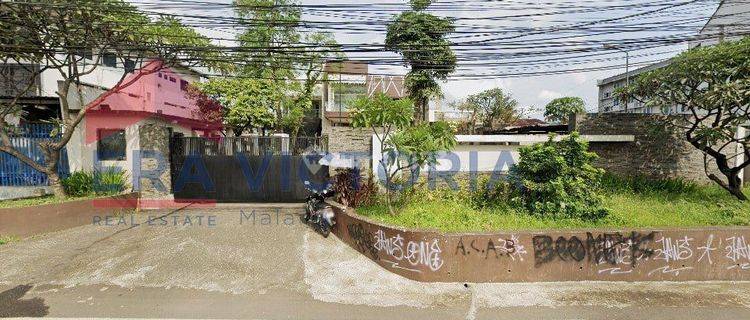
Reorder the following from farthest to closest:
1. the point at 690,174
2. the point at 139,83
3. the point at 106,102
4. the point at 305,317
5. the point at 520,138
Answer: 1. the point at 139,83
2. the point at 106,102
3. the point at 690,174
4. the point at 520,138
5. the point at 305,317

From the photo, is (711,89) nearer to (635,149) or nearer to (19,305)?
(635,149)

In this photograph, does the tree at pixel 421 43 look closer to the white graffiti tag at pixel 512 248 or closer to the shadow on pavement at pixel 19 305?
the white graffiti tag at pixel 512 248

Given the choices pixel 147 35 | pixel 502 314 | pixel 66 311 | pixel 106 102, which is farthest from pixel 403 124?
pixel 106 102

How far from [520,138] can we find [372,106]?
3.55 m

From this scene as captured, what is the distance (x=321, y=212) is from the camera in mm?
6371

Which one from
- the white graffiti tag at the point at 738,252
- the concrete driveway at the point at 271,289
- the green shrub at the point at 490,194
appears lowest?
the concrete driveway at the point at 271,289

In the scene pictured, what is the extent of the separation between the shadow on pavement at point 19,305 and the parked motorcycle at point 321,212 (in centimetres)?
378

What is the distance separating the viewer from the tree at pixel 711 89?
5.90 meters

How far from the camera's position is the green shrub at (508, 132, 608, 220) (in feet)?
17.4

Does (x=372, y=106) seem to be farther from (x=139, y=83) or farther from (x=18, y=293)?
A: (x=139, y=83)

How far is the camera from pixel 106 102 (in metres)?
9.52

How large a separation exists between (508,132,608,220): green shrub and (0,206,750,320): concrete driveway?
115 centimetres

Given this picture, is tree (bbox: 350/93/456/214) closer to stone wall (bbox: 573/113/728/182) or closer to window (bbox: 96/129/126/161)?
stone wall (bbox: 573/113/728/182)

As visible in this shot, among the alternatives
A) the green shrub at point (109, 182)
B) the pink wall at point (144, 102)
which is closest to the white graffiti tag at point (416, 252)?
the pink wall at point (144, 102)
